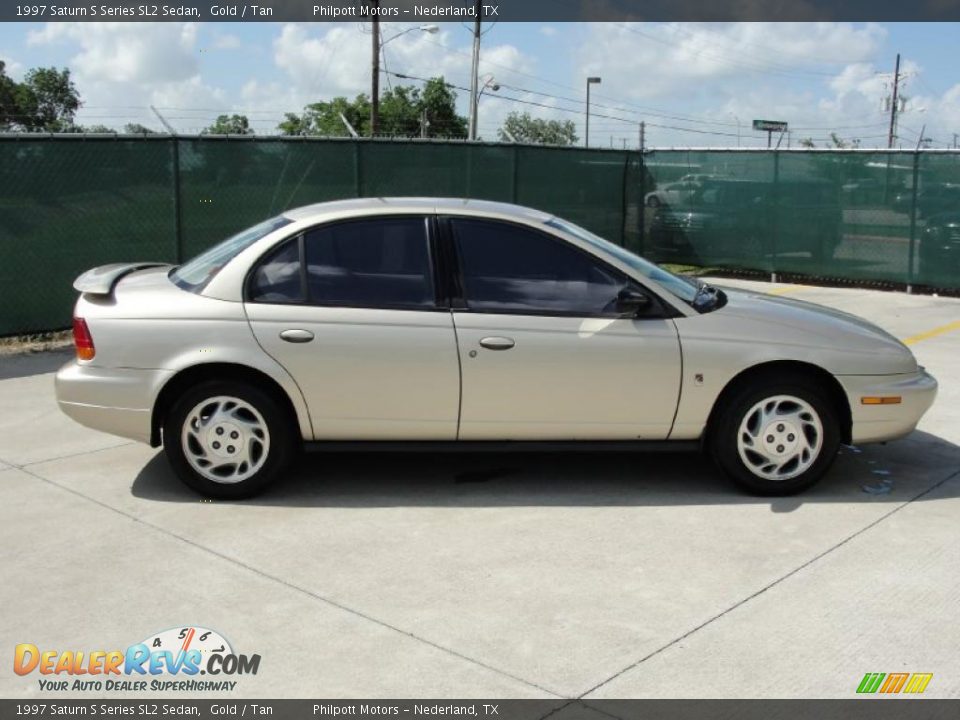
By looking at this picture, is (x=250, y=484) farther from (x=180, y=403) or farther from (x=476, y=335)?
(x=476, y=335)

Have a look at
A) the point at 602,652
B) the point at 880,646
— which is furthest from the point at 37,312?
the point at 880,646

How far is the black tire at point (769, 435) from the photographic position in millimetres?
5574

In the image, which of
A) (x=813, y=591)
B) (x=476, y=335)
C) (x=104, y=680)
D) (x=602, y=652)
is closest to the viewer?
(x=104, y=680)

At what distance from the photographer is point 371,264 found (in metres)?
5.59

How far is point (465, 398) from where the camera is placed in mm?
5469

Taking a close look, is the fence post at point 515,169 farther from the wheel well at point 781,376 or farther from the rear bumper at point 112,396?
the rear bumper at point 112,396

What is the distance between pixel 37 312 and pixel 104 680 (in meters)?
7.18

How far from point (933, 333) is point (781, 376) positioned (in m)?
6.54

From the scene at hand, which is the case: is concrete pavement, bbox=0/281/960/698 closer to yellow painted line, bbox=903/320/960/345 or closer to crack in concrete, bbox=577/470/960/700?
crack in concrete, bbox=577/470/960/700

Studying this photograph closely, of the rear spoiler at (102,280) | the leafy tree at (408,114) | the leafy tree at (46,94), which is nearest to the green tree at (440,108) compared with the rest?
the leafy tree at (408,114)

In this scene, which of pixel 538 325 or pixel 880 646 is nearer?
pixel 880 646

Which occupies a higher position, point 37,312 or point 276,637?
point 37,312

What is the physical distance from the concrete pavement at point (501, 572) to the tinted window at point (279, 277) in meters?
1.11

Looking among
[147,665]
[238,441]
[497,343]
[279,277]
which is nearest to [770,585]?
[497,343]
